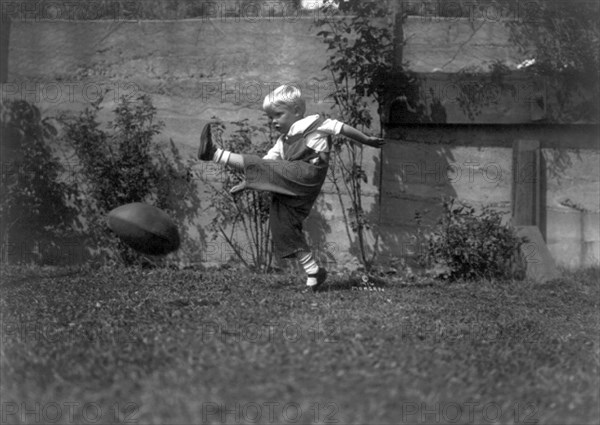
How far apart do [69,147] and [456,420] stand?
6.60 meters

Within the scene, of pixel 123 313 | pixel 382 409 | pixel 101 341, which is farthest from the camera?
pixel 123 313

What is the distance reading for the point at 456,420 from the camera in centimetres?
362

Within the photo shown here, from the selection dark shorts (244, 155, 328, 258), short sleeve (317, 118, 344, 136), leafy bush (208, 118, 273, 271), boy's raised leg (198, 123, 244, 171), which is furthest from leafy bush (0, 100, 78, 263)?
short sleeve (317, 118, 344, 136)

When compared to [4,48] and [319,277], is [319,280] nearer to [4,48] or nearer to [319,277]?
[319,277]

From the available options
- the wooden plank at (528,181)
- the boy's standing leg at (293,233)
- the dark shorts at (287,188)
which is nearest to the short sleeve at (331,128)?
the dark shorts at (287,188)

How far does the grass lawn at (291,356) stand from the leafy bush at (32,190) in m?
1.97

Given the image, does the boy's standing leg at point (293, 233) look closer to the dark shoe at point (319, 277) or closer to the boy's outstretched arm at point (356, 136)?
the dark shoe at point (319, 277)

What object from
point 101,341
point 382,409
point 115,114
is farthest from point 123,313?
point 115,114

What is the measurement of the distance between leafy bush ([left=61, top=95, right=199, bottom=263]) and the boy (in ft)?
6.31

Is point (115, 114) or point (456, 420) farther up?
point (115, 114)

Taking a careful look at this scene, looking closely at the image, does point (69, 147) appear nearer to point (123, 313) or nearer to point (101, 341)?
point (123, 313)

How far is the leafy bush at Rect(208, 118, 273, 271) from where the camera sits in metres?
8.62

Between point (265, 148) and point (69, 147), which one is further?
point (69, 147)

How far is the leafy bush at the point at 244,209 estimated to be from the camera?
862 centimetres
